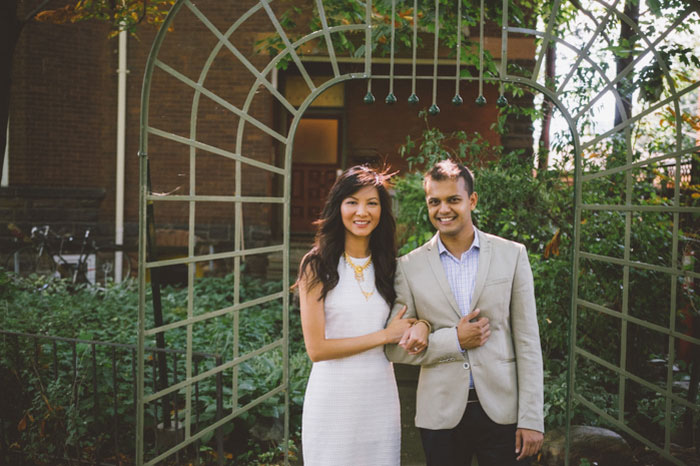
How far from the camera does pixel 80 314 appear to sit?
610 centimetres

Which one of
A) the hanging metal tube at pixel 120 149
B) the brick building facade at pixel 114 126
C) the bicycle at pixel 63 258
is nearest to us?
the bicycle at pixel 63 258

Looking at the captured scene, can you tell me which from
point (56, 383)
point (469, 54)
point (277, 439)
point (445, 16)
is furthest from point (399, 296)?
point (445, 16)

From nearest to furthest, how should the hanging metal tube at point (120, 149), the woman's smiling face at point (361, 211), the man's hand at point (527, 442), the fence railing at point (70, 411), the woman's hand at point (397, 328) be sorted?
the man's hand at point (527, 442)
the woman's hand at point (397, 328)
the woman's smiling face at point (361, 211)
the fence railing at point (70, 411)
the hanging metal tube at point (120, 149)

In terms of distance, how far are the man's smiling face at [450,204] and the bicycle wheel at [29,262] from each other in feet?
26.1

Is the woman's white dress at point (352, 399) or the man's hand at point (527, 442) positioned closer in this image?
the man's hand at point (527, 442)

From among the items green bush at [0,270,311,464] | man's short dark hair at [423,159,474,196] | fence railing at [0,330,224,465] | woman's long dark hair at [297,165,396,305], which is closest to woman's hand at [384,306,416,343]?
woman's long dark hair at [297,165,396,305]

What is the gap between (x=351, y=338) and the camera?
255cm

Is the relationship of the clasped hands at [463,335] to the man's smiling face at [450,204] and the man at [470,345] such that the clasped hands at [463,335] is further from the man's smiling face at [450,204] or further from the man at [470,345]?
the man's smiling face at [450,204]

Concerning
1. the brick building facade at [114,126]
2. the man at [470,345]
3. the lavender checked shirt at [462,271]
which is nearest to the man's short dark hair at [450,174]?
the man at [470,345]

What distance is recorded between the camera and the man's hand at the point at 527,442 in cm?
239

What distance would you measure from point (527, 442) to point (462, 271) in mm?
758

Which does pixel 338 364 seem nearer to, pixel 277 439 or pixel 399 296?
pixel 399 296

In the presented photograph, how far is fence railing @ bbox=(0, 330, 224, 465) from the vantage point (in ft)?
12.5

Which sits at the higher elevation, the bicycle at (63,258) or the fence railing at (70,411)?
the bicycle at (63,258)
